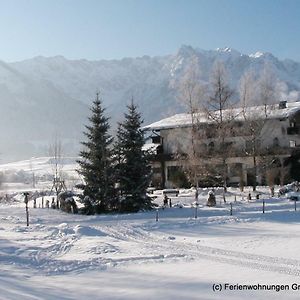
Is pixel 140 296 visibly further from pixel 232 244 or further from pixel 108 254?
pixel 232 244

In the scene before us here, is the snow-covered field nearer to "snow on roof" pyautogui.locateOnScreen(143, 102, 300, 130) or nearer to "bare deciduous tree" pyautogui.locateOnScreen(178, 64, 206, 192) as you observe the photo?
"bare deciduous tree" pyautogui.locateOnScreen(178, 64, 206, 192)

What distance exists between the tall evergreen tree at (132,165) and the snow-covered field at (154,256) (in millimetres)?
3128

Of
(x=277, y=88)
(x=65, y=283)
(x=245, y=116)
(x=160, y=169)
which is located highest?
(x=277, y=88)

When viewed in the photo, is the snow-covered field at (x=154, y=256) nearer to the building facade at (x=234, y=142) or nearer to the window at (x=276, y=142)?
the building facade at (x=234, y=142)

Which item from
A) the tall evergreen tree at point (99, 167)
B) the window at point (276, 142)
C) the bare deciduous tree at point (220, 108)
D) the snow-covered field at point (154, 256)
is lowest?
the snow-covered field at point (154, 256)

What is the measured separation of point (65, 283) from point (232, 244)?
781 cm

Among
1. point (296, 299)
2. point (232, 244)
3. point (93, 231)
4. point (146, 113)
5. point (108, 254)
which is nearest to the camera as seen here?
point (296, 299)

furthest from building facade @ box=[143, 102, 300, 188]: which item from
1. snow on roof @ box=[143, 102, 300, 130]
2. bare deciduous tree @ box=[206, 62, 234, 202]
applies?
bare deciduous tree @ box=[206, 62, 234, 202]

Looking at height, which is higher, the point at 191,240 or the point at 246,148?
the point at 246,148

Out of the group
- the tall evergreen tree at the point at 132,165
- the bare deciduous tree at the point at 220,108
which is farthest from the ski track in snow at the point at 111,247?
the bare deciduous tree at the point at 220,108

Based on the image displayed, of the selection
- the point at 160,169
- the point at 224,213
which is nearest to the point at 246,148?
the point at 160,169

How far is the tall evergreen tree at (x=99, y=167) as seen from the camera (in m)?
32.2

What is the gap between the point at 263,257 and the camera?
Answer: 15.8 metres

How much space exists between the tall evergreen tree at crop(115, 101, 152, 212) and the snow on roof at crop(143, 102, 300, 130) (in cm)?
1014
